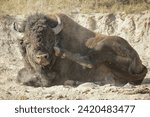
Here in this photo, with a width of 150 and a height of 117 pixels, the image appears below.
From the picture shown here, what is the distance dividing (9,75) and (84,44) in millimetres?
961

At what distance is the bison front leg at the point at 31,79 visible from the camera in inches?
297

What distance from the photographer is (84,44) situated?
7.73 metres

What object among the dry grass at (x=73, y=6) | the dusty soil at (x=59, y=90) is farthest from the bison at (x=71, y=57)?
the dry grass at (x=73, y=6)

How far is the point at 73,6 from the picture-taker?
8.62 m

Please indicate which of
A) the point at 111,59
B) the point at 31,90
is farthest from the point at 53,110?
the point at 111,59

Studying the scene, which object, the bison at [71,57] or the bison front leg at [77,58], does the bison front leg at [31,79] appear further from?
the bison front leg at [77,58]

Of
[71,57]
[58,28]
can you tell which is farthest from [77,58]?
[58,28]

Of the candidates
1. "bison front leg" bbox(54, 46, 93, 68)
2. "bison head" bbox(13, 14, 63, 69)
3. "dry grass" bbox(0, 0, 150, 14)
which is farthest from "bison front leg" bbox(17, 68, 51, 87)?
"dry grass" bbox(0, 0, 150, 14)

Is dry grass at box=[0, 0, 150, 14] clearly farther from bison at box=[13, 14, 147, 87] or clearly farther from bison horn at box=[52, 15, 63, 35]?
bison horn at box=[52, 15, 63, 35]

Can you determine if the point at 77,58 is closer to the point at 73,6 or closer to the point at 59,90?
the point at 59,90

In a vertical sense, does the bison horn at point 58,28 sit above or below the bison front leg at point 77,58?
above

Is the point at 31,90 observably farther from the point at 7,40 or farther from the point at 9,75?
the point at 7,40

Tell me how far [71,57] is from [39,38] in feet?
1.45

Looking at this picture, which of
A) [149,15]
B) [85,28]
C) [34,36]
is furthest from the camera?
[149,15]
